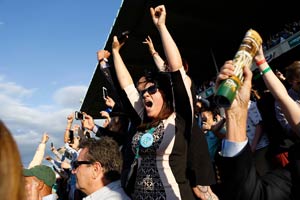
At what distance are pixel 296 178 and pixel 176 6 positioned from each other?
12.6m

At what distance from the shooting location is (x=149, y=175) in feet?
7.02

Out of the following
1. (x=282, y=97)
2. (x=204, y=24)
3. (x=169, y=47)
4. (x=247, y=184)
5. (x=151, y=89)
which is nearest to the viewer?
(x=247, y=184)

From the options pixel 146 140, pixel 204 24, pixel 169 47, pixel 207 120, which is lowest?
pixel 146 140

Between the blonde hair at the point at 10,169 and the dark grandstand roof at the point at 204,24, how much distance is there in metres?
12.3

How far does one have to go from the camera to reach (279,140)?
10.6 feet

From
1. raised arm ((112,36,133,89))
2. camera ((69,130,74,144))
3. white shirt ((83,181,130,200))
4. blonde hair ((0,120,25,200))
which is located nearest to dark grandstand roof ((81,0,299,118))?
camera ((69,130,74,144))

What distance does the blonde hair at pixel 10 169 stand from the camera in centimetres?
90

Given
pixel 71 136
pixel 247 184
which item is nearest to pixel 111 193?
pixel 247 184

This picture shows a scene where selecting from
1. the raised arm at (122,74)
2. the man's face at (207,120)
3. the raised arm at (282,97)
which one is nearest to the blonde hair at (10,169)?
the raised arm at (282,97)

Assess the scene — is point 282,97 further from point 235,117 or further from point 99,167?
point 99,167

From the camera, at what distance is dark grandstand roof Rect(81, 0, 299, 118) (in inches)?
531

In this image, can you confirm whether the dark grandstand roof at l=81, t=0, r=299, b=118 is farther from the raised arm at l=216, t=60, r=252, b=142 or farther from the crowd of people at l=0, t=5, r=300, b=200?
the raised arm at l=216, t=60, r=252, b=142

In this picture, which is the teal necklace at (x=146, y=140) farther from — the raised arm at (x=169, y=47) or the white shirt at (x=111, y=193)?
the raised arm at (x=169, y=47)

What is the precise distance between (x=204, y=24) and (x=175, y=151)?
1349 centimetres
